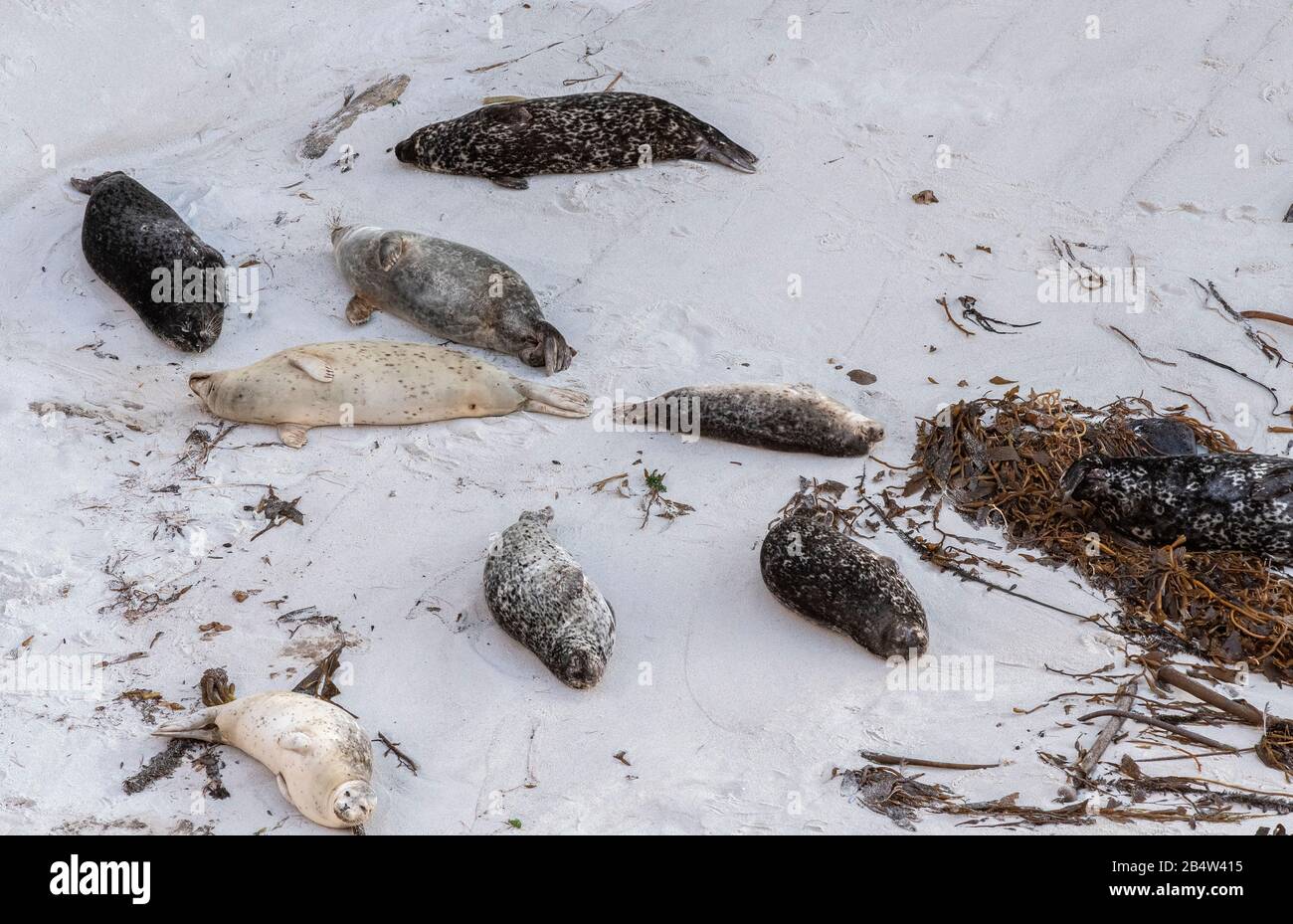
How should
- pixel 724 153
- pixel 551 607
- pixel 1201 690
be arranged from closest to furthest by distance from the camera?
pixel 1201 690 → pixel 551 607 → pixel 724 153

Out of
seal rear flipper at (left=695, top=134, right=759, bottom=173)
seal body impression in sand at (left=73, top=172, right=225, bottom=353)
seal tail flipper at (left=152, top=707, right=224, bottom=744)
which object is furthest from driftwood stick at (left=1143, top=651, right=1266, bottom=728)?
seal body impression in sand at (left=73, top=172, right=225, bottom=353)

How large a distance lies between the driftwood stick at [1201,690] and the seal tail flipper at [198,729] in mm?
3414

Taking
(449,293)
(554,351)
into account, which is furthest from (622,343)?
(449,293)

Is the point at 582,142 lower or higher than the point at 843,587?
higher

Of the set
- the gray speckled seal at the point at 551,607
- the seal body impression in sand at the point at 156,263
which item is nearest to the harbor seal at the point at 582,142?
the seal body impression in sand at the point at 156,263

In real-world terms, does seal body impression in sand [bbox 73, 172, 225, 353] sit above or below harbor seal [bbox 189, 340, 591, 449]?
above

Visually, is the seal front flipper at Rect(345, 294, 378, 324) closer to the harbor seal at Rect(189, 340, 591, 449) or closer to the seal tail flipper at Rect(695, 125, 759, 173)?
the harbor seal at Rect(189, 340, 591, 449)

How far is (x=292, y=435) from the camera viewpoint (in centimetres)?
591

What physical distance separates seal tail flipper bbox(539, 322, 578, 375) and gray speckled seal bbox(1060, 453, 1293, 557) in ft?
8.13

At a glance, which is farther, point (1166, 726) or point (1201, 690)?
point (1201, 690)

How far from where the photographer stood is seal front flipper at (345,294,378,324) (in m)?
6.66

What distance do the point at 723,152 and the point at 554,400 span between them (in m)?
2.13

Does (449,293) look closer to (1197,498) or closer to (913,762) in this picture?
(913,762)

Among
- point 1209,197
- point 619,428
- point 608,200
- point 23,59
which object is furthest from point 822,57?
point 23,59
